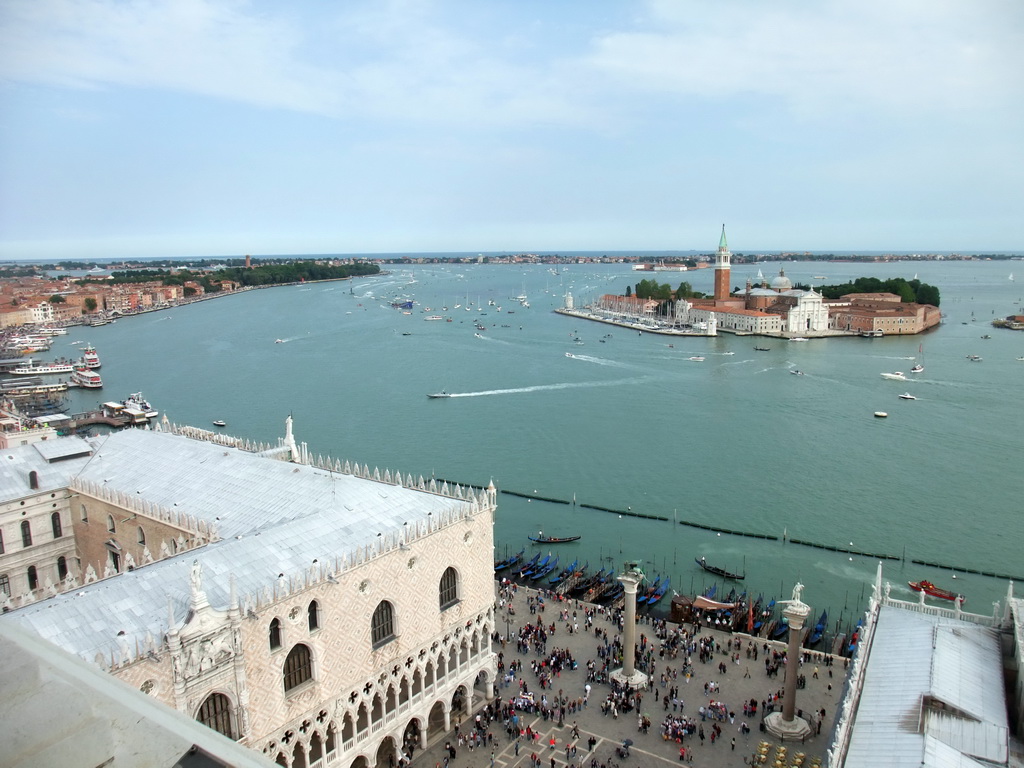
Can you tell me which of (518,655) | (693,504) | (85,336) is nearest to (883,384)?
(693,504)

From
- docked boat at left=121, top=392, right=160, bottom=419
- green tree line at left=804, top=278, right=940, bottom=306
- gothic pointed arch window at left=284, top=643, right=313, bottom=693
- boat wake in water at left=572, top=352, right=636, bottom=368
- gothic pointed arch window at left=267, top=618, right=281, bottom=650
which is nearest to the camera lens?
gothic pointed arch window at left=267, top=618, right=281, bottom=650

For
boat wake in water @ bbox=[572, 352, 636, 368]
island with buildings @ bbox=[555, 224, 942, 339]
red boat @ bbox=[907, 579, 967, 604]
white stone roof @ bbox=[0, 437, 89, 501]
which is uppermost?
white stone roof @ bbox=[0, 437, 89, 501]

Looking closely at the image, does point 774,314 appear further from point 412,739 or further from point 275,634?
point 275,634

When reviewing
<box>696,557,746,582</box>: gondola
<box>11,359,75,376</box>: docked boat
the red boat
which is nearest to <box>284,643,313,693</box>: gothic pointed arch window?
<box>696,557,746,582</box>: gondola

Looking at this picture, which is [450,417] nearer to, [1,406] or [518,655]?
[1,406]

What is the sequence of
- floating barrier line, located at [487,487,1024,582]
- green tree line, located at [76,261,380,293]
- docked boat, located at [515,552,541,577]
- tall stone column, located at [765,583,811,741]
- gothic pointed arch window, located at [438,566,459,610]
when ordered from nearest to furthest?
Answer: 1. tall stone column, located at [765,583,811,741]
2. gothic pointed arch window, located at [438,566,459,610]
3. floating barrier line, located at [487,487,1024,582]
4. docked boat, located at [515,552,541,577]
5. green tree line, located at [76,261,380,293]

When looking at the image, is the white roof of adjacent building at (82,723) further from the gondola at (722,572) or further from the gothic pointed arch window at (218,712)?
the gondola at (722,572)

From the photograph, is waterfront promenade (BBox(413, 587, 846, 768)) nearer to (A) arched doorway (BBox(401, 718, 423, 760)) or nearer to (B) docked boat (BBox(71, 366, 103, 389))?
→ (A) arched doorway (BBox(401, 718, 423, 760))

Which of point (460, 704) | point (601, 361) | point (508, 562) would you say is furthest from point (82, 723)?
point (601, 361)
